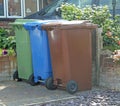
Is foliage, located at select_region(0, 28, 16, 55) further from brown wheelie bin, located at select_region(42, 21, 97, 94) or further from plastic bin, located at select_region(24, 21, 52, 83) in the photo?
brown wheelie bin, located at select_region(42, 21, 97, 94)

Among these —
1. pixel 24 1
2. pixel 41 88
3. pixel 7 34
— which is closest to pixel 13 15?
pixel 24 1

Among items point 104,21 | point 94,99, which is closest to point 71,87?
point 94,99

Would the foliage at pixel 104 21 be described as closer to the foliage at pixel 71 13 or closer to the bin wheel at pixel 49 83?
the foliage at pixel 71 13

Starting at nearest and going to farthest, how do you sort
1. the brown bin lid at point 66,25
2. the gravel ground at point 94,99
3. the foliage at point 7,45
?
the gravel ground at point 94,99 → the brown bin lid at point 66,25 → the foliage at point 7,45

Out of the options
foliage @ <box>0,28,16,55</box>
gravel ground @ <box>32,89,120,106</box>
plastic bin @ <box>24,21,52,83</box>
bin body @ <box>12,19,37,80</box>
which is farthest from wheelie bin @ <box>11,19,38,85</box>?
gravel ground @ <box>32,89,120,106</box>

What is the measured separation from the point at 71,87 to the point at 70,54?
0.64 m

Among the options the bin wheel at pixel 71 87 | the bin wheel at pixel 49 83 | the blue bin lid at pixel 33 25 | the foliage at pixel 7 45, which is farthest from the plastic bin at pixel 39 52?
the foliage at pixel 7 45

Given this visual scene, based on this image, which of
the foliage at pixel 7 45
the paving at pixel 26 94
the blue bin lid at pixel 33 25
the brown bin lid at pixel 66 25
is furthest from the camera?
the foliage at pixel 7 45

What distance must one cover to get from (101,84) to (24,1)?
743 centimetres

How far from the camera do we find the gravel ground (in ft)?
21.5

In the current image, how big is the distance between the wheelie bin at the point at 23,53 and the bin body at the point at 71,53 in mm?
803

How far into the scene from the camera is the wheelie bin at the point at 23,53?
8.02 metres

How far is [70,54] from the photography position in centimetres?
718

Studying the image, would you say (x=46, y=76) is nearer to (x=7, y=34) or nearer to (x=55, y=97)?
(x=55, y=97)
